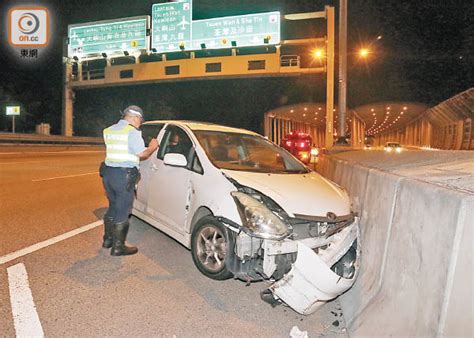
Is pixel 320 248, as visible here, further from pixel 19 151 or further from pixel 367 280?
pixel 19 151

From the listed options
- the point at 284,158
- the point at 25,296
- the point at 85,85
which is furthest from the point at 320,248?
the point at 85,85

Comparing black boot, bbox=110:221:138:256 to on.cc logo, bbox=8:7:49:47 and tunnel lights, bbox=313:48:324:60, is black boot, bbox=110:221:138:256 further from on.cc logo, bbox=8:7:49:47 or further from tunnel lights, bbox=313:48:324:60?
tunnel lights, bbox=313:48:324:60

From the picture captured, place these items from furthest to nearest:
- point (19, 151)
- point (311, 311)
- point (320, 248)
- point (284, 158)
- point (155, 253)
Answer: point (19, 151), point (284, 158), point (155, 253), point (320, 248), point (311, 311)

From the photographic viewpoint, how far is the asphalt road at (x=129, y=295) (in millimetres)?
3538

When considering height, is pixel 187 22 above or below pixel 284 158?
above

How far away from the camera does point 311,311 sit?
3807mm

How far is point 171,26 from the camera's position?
83.5ft

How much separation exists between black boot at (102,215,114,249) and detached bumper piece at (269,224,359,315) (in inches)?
101

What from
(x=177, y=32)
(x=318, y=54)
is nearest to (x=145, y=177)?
(x=318, y=54)

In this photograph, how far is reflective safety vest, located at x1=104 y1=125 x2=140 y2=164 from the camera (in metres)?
5.33

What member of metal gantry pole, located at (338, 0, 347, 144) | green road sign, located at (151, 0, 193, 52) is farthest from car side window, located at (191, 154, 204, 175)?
green road sign, located at (151, 0, 193, 52)

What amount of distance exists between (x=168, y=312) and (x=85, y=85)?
29.3 m

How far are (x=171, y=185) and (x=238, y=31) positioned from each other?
2042 cm

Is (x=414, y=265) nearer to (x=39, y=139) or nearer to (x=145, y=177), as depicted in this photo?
(x=145, y=177)
